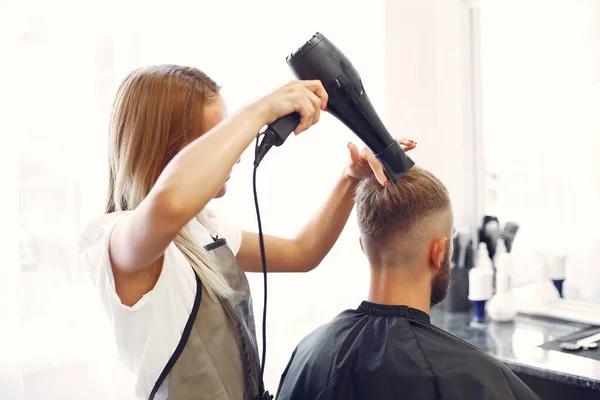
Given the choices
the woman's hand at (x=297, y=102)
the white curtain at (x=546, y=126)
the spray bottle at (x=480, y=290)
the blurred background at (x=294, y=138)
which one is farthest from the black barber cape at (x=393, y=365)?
the white curtain at (x=546, y=126)

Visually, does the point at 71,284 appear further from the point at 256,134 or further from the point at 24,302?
the point at 256,134

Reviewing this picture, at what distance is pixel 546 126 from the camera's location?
2.62m

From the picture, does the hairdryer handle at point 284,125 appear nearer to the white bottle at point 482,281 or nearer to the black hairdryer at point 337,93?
the black hairdryer at point 337,93

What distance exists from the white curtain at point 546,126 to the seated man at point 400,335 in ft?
3.86

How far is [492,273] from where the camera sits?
2602 mm

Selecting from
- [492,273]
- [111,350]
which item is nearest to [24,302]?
[111,350]

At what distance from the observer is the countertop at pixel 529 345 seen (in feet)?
6.00

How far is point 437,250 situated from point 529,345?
2.79ft

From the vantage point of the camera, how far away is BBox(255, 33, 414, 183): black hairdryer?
3.68 ft

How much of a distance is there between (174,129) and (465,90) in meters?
1.99

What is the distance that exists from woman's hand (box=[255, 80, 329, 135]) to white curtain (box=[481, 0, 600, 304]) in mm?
1752

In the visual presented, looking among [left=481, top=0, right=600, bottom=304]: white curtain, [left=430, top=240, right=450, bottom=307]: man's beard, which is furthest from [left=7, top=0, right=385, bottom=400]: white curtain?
[left=481, top=0, right=600, bottom=304]: white curtain

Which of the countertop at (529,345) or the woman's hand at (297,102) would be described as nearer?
the woman's hand at (297,102)

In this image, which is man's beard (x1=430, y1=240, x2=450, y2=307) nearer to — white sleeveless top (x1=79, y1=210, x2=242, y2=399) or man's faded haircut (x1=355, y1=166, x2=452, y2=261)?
man's faded haircut (x1=355, y1=166, x2=452, y2=261)
